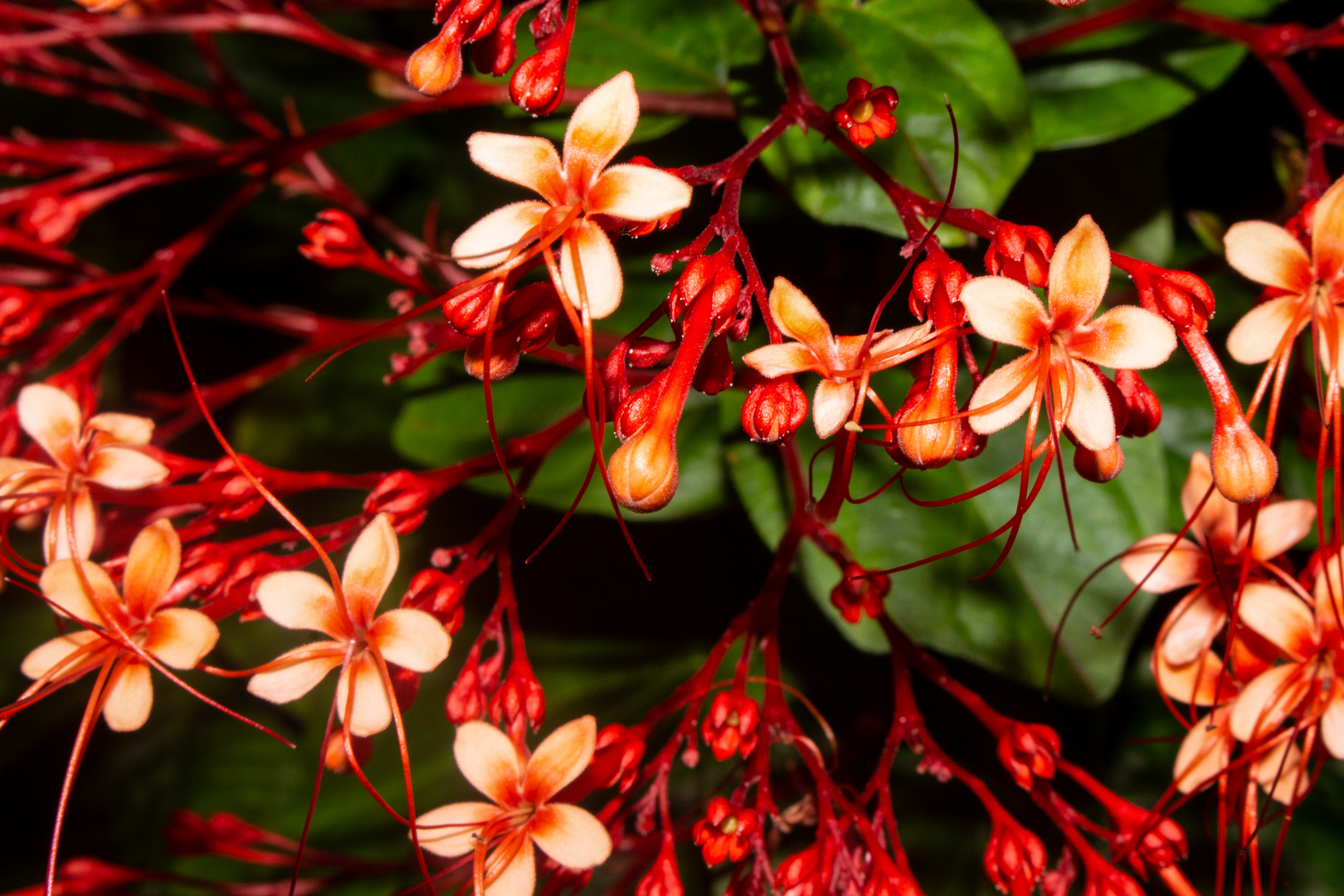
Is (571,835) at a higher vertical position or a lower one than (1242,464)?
lower

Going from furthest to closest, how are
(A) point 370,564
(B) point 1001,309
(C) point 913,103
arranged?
(C) point 913,103 < (A) point 370,564 < (B) point 1001,309

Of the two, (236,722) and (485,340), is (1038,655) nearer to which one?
(485,340)

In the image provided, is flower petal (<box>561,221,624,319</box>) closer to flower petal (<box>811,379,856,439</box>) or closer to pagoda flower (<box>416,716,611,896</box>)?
flower petal (<box>811,379,856,439</box>)

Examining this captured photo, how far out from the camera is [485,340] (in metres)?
0.52

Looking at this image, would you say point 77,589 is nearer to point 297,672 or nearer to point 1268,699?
point 297,672

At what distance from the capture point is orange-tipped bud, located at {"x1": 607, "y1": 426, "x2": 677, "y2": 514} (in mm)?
491

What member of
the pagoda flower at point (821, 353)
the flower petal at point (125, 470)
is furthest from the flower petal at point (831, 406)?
the flower petal at point (125, 470)

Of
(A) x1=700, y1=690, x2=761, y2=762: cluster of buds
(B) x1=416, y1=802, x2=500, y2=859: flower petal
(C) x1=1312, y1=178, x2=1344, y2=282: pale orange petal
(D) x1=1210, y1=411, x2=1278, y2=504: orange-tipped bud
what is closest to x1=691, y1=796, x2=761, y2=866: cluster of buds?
(A) x1=700, y1=690, x2=761, y2=762: cluster of buds

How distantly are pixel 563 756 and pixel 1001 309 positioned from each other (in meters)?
0.36

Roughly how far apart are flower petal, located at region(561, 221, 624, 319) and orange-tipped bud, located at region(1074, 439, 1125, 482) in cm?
26

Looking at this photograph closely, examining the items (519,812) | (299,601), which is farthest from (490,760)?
(299,601)

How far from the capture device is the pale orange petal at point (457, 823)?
1.93ft

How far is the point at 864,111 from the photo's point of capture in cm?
55

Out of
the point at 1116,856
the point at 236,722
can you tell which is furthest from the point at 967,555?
the point at 236,722
